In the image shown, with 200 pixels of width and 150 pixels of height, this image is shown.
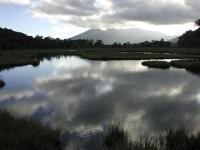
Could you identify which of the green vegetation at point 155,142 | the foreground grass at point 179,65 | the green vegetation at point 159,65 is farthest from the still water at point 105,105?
the green vegetation at point 159,65

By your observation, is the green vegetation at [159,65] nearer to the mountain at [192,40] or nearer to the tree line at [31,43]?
the tree line at [31,43]

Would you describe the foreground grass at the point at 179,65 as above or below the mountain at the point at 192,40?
below

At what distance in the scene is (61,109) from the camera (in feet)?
72.4

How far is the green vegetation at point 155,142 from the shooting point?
1209cm

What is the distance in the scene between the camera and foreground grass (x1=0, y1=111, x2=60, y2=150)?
1191 cm

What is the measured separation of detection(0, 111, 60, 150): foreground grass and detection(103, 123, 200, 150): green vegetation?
8.63 feet

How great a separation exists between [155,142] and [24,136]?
606 centimetres

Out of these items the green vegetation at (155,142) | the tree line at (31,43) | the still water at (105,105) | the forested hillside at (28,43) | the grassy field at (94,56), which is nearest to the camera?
the green vegetation at (155,142)

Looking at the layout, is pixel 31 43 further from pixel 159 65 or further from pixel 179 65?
pixel 179 65

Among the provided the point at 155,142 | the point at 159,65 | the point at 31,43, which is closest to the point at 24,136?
the point at 155,142

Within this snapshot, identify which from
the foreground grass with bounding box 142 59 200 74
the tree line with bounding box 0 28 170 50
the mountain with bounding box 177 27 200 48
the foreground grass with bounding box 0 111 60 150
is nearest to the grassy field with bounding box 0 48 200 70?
the foreground grass with bounding box 142 59 200 74

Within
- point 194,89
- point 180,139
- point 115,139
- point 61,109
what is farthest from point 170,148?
point 194,89

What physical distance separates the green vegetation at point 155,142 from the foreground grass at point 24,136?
8.63 feet

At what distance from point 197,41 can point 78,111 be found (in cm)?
13620
